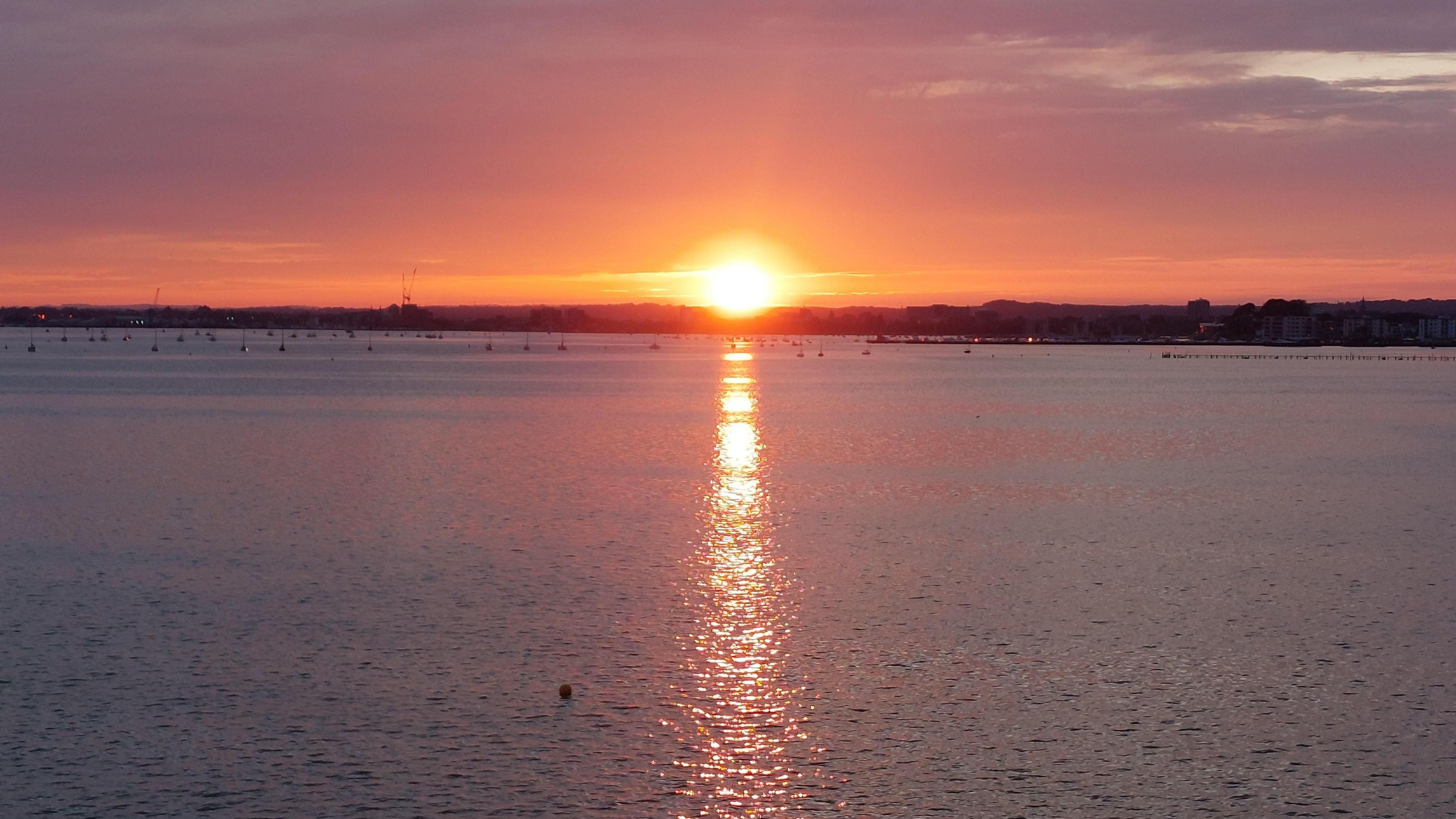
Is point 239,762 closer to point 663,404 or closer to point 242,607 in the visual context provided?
point 242,607

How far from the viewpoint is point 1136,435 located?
56125 mm

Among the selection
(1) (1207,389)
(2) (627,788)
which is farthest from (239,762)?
(1) (1207,389)

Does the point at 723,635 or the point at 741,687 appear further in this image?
the point at 723,635

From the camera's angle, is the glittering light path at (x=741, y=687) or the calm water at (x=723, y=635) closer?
the glittering light path at (x=741, y=687)

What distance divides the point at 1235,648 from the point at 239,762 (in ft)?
41.6

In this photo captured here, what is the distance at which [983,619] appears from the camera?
66.1ft

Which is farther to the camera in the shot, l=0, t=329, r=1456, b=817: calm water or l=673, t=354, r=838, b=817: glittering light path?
l=0, t=329, r=1456, b=817: calm water

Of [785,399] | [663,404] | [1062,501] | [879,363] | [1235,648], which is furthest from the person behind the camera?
[879,363]

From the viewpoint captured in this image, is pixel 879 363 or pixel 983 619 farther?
pixel 879 363

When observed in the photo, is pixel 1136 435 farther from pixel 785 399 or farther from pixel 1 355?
pixel 1 355

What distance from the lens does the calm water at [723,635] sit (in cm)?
1339

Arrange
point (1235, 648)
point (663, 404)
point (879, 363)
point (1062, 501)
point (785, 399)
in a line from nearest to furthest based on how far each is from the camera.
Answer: point (1235, 648) < point (1062, 501) < point (663, 404) < point (785, 399) < point (879, 363)

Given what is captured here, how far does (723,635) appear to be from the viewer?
19156 mm

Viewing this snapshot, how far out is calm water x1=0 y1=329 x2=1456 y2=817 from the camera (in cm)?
1339
